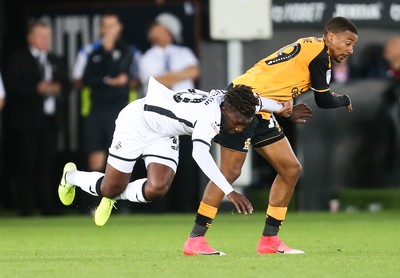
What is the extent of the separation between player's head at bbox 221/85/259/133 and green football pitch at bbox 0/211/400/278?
101 centimetres

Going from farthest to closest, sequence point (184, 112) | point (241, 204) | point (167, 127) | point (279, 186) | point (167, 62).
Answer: point (167, 62), point (167, 127), point (279, 186), point (184, 112), point (241, 204)

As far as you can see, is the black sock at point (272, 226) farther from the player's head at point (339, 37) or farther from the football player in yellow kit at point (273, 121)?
the player's head at point (339, 37)

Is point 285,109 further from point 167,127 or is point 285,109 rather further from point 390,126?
point 390,126

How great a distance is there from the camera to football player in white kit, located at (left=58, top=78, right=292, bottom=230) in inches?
404

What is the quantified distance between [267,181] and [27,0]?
4008 millimetres

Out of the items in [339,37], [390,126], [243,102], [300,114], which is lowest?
[390,126]

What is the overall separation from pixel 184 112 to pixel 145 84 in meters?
6.81

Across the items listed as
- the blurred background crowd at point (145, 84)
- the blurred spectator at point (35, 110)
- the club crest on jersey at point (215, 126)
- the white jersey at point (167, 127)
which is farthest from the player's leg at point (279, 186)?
→ the blurred spectator at point (35, 110)

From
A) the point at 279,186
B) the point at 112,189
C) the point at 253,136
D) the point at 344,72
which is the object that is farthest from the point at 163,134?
the point at 344,72

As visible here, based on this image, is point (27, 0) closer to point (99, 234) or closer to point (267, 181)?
point (267, 181)

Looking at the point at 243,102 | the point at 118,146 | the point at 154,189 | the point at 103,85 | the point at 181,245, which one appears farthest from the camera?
the point at 103,85

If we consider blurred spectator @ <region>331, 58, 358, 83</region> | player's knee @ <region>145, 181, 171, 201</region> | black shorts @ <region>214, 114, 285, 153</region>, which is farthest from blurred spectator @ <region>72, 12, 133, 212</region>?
black shorts @ <region>214, 114, 285, 153</region>

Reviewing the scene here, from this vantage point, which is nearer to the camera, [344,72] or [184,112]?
[184,112]

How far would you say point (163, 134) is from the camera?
11.4 m
